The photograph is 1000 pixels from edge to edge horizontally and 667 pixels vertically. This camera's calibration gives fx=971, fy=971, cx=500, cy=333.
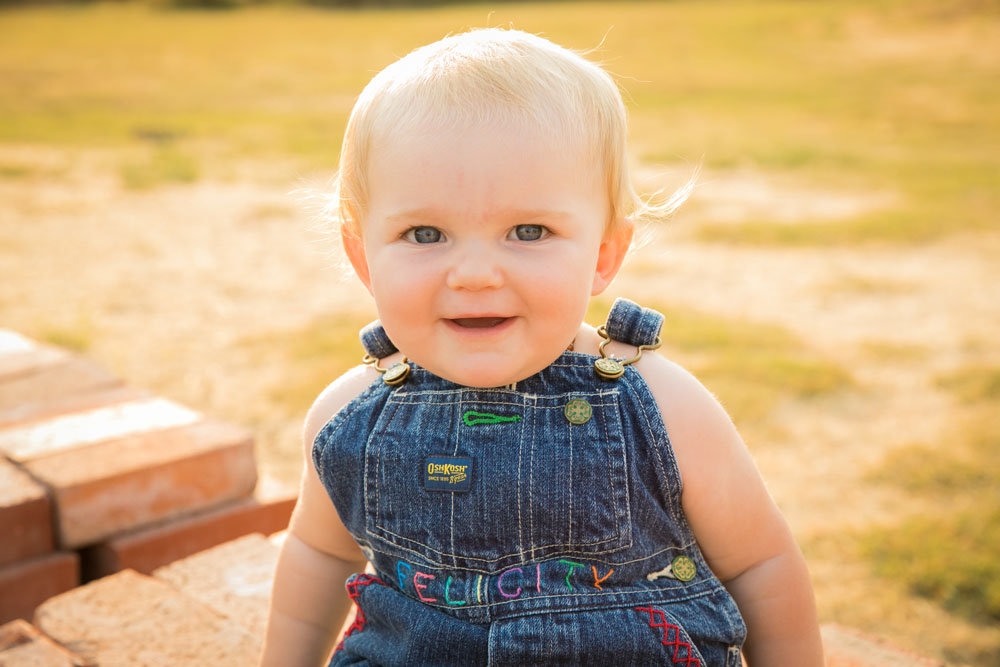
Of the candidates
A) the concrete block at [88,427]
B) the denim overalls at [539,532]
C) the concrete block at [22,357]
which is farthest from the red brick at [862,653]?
the concrete block at [22,357]

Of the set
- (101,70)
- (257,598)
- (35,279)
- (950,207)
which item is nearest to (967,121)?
(950,207)

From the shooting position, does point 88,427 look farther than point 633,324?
Yes

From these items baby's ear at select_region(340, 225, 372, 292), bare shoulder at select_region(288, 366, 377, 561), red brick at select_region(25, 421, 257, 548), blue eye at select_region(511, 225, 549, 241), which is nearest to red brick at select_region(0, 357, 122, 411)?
red brick at select_region(25, 421, 257, 548)

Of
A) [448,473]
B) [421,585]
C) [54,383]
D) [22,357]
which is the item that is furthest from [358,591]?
[22,357]

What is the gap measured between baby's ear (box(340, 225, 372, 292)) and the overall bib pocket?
10.7 inches

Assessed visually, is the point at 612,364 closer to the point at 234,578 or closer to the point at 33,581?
the point at 234,578

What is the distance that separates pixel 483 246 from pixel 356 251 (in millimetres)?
325

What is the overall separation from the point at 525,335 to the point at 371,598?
502 millimetres

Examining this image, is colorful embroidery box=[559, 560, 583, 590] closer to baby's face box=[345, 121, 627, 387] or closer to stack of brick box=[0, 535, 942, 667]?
baby's face box=[345, 121, 627, 387]

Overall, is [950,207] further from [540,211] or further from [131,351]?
[540,211]

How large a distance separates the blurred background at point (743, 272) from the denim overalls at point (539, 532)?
0.44 meters

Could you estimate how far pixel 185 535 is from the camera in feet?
7.64

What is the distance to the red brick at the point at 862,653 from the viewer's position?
1.74 metres

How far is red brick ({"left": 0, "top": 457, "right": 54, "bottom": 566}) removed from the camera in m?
2.10
